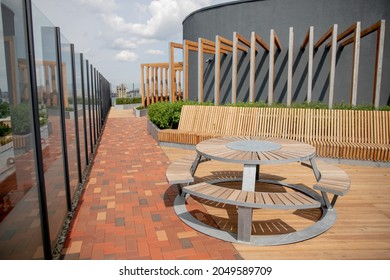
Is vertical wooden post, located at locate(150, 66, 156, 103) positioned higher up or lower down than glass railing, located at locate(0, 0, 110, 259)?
higher up

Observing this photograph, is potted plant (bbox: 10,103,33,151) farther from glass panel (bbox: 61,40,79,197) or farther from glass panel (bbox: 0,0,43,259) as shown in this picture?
glass panel (bbox: 61,40,79,197)

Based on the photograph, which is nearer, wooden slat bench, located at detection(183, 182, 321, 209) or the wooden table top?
wooden slat bench, located at detection(183, 182, 321, 209)

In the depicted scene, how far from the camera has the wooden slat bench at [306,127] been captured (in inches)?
262

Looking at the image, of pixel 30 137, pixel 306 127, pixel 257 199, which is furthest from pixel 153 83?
pixel 30 137

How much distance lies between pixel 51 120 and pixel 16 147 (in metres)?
1.18

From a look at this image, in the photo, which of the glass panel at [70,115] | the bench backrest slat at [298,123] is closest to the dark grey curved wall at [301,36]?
the bench backrest slat at [298,123]

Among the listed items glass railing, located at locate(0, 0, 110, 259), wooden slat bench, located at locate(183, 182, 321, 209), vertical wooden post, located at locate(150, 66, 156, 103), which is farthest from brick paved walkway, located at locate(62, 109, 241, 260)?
vertical wooden post, located at locate(150, 66, 156, 103)

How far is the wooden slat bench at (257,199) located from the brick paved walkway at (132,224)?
49 centimetres

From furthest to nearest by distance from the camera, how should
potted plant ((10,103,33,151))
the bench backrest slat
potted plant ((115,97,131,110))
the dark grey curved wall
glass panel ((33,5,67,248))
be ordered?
potted plant ((115,97,131,110)) → the dark grey curved wall → the bench backrest slat → glass panel ((33,5,67,248)) → potted plant ((10,103,33,151))

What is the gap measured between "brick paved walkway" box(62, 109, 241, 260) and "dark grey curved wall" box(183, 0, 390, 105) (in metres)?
9.17

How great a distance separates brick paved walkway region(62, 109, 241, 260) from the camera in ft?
10.0

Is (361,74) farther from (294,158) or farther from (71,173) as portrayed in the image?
(71,173)

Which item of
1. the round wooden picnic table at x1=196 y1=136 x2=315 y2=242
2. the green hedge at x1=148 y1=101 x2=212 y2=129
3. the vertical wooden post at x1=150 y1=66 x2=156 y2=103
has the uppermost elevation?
the vertical wooden post at x1=150 y1=66 x2=156 y2=103

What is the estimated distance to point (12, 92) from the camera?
207 centimetres
